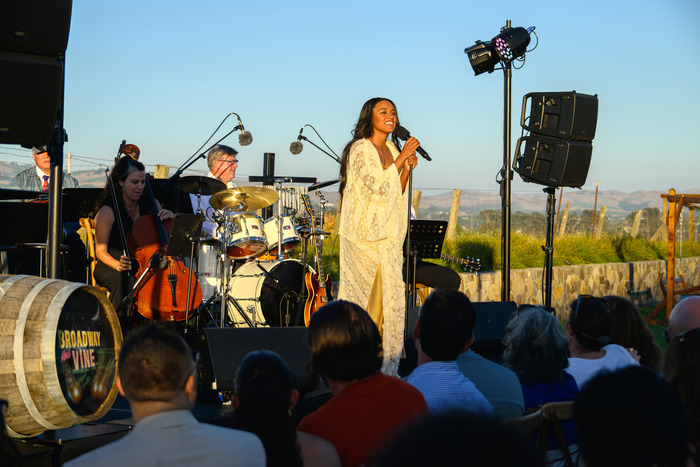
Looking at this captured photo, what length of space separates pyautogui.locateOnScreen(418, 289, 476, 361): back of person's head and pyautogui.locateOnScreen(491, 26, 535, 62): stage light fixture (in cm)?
418

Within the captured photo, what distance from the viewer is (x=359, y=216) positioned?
5.02m

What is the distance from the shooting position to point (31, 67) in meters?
3.72

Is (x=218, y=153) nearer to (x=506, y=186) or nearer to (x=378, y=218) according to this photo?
(x=506, y=186)

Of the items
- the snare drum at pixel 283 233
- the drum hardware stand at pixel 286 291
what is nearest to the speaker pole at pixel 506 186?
the drum hardware stand at pixel 286 291

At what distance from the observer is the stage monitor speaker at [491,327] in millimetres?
5070

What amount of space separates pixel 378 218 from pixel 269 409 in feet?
9.95

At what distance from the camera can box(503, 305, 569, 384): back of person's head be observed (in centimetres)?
302

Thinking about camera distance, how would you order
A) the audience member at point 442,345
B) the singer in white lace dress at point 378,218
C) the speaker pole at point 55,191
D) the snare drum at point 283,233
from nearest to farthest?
the audience member at point 442,345, the speaker pole at point 55,191, the singer in white lace dress at point 378,218, the snare drum at point 283,233

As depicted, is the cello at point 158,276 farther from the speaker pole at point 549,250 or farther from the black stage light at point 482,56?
the speaker pole at point 549,250

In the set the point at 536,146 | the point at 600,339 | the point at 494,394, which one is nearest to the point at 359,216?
the point at 600,339

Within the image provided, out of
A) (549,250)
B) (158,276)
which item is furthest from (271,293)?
(549,250)

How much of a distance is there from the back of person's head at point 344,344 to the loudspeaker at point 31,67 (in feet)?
7.28

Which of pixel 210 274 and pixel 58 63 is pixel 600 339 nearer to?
pixel 58 63

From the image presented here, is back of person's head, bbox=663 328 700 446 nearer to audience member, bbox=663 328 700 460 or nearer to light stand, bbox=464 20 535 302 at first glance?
audience member, bbox=663 328 700 460
